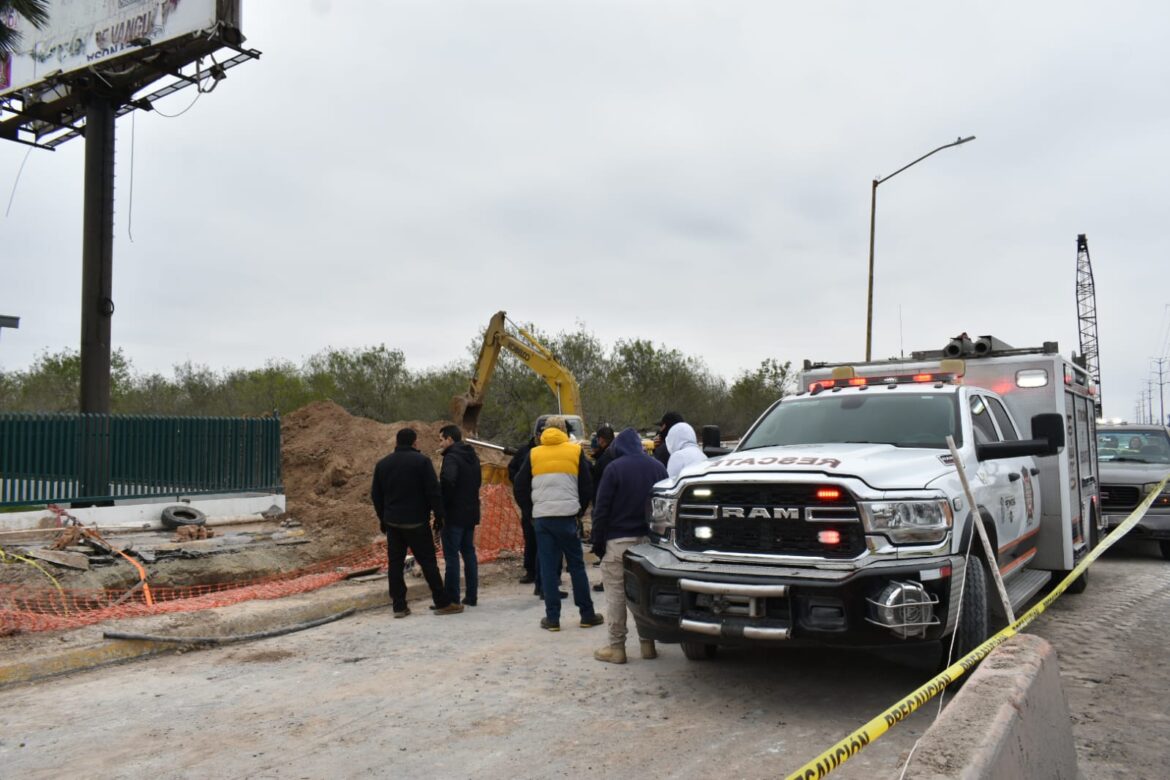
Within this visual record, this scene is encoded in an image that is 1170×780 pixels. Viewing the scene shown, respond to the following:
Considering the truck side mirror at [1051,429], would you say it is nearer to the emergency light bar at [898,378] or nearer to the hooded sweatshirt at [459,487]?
the emergency light bar at [898,378]

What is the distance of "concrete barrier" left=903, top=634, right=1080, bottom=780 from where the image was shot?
295 cm

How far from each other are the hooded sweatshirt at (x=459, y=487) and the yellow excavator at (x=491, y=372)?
12732 mm

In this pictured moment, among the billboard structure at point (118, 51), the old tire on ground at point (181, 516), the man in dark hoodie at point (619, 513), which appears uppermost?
the billboard structure at point (118, 51)

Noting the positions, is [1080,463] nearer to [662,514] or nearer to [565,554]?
[565,554]

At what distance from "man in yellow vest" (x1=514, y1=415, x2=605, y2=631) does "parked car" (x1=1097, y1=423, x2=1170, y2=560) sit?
8.21 m

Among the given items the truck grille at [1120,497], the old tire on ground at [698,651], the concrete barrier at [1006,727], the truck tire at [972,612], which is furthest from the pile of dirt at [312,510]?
the truck grille at [1120,497]

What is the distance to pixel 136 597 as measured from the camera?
10.6m

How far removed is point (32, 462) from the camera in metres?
14.5

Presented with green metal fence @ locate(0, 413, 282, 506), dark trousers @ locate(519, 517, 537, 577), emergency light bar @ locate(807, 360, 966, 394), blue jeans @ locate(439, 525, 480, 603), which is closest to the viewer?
emergency light bar @ locate(807, 360, 966, 394)

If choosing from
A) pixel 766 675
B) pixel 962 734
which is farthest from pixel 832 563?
pixel 962 734

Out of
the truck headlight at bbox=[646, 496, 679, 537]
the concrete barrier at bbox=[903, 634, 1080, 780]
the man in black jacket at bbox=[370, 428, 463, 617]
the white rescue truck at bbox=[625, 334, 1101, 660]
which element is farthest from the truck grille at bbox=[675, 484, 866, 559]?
the man in black jacket at bbox=[370, 428, 463, 617]

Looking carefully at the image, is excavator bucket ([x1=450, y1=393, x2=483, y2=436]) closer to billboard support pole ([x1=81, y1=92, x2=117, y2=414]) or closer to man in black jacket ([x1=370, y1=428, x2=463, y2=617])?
billboard support pole ([x1=81, y1=92, x2=117, y2=414])

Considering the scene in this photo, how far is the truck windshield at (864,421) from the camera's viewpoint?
21.3 ft

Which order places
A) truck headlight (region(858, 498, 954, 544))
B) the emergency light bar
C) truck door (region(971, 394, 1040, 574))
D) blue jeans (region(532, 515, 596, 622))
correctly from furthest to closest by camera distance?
blue jeans (region(532, 515, 596, 622)) → the emergency light bar → truck door (region(971, 394, 1040, 574)) → truck headlight (region(858, 498, 954, 544))
